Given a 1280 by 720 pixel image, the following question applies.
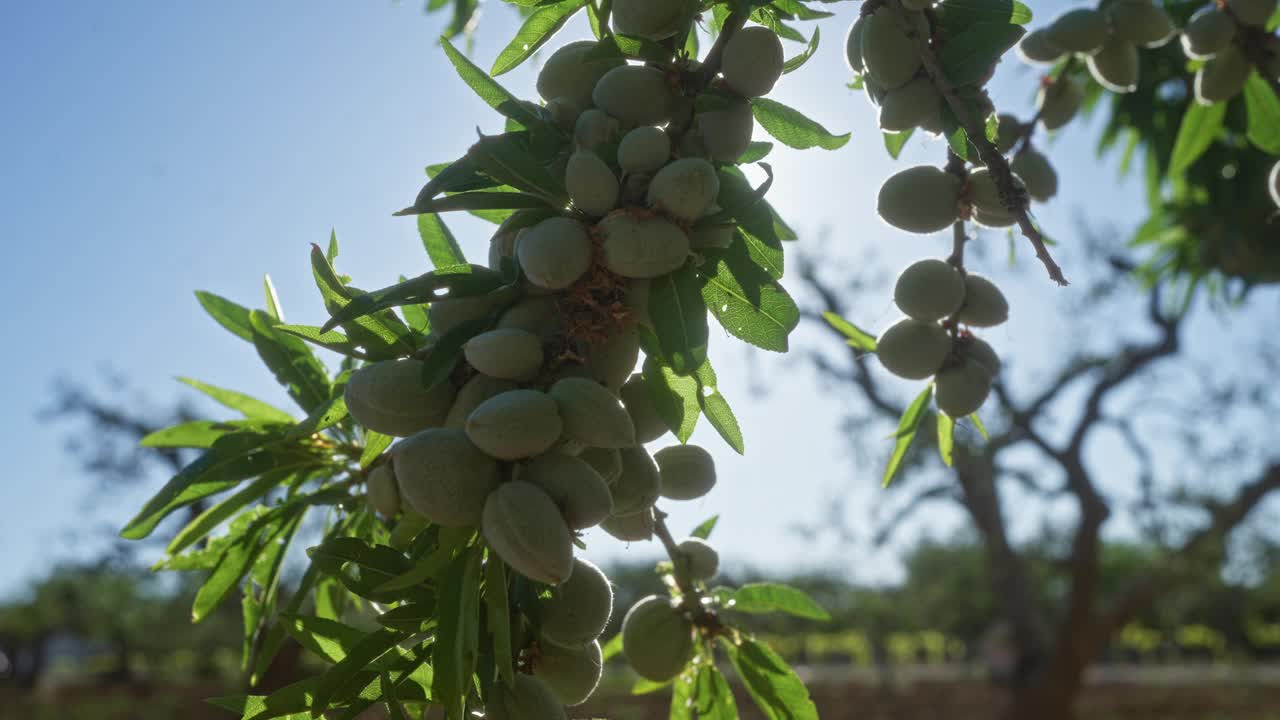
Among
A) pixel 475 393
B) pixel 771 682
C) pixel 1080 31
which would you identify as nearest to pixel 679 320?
pixel 475 393

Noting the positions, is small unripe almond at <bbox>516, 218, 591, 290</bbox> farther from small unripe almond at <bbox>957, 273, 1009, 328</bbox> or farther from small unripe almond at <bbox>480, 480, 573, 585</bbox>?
small unripe almond at <bbox>957, 273, 1009, 328</bbox>

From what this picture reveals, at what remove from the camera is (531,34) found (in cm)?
95

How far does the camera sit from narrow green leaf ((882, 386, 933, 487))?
1.10 m

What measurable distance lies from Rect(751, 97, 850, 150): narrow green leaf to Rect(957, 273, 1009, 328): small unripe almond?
0.22 metres

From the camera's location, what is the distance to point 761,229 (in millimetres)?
793

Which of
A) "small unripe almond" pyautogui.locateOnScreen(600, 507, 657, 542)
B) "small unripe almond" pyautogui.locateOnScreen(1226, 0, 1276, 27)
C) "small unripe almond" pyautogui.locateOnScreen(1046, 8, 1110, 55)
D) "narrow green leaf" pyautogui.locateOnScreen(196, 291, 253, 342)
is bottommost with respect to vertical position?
"small unripe almond" pyautogui.locateOnScreen(600, 507, 657, 542)

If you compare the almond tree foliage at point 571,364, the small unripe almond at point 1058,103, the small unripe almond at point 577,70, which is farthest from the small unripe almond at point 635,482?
the small unripe almond at point 1058,103

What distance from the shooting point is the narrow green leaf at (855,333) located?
1.12m

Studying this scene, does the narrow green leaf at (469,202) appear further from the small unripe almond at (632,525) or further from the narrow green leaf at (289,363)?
the narrow green leaf at (289,363)

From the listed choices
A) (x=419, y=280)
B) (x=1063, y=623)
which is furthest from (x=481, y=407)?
(x=1063, y=623)

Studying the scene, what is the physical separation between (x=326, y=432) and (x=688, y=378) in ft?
1.63

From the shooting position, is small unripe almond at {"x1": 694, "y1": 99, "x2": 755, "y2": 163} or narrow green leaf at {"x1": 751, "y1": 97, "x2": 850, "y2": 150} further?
narrow green leaf at {"x1": 751, "y1": 97, "x2": 850, "y2": 150}

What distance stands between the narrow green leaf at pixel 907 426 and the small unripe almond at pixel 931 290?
0.16 meters

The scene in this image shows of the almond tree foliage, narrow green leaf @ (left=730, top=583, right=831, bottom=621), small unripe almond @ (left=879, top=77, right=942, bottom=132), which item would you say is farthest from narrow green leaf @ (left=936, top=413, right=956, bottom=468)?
small unripe almond @ (left=879, top=77, right=942, bottom=132)
